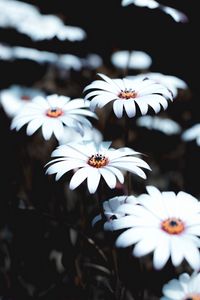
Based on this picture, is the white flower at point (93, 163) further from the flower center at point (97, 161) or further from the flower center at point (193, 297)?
the flower center at point (193, 297)

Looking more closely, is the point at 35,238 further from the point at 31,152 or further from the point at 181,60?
the point at 181,60

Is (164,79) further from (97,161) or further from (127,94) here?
(97,161)

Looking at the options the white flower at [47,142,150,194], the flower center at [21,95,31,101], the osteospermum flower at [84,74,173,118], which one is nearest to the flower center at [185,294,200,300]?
the white flower at [47,142,150,194]

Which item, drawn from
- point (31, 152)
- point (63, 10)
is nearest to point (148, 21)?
point (63, 10)

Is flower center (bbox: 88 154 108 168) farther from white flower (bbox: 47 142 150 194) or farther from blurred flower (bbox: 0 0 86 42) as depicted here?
A: blurred flower (bbox: 0 0 86 42)

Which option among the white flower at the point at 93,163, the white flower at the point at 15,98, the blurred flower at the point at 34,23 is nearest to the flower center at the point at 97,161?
the white flower at the point at 93,163

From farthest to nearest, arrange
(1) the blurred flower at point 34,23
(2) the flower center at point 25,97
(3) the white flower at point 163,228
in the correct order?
(2) the flower center at point 25,97
(1) the blurred flower at point 34,23
(3) the white flower at point 163,228
